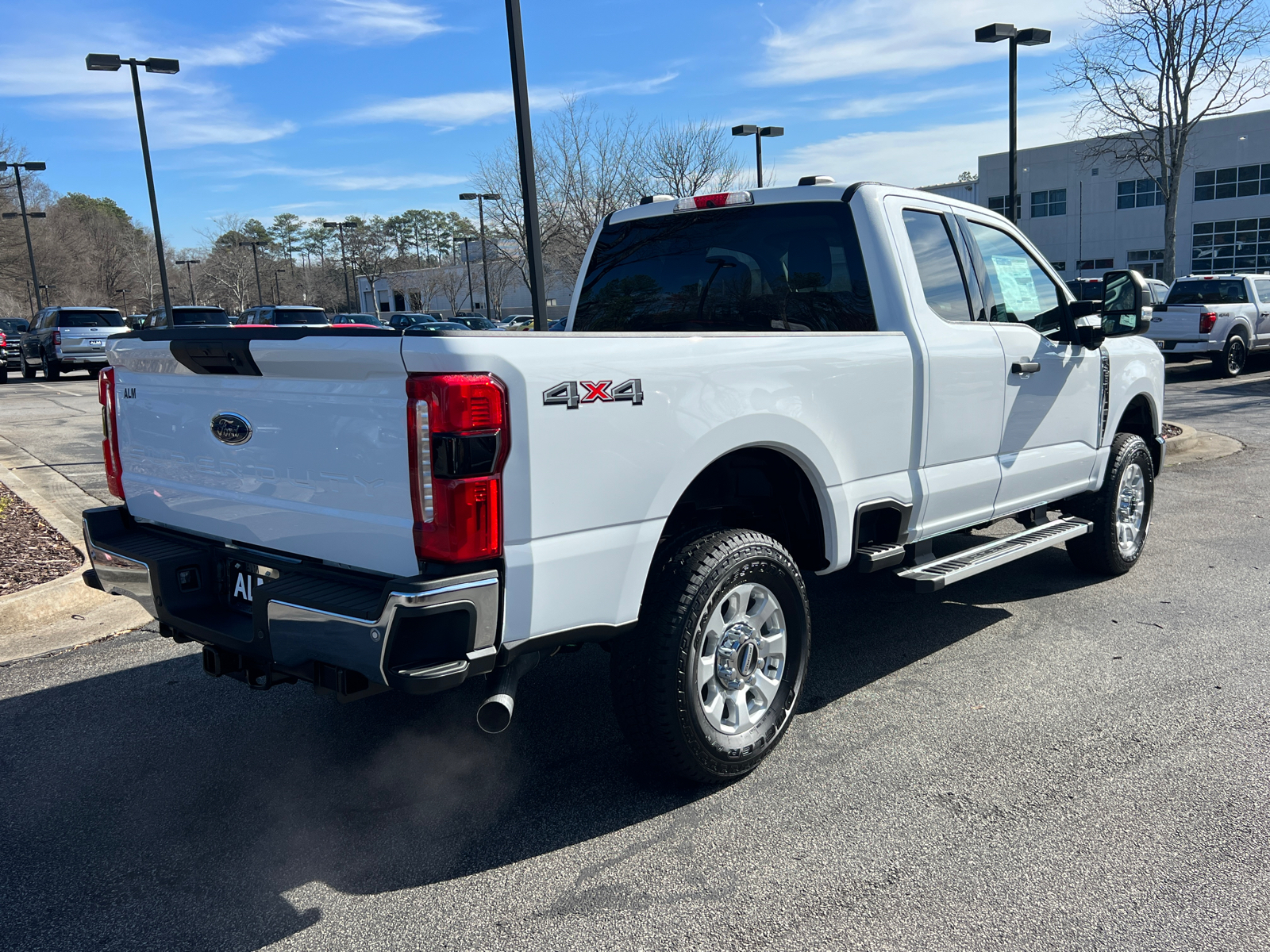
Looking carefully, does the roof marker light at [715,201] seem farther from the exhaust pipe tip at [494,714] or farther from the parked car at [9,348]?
the parked car at [9,348]

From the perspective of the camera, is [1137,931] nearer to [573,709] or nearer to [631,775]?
[631,775]

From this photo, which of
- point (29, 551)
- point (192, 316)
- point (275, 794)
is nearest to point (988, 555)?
point (275, 794)

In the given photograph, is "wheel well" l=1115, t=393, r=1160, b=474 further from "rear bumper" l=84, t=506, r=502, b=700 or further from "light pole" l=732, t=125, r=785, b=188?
"light pole" l=732, t=125, r=785, b=188

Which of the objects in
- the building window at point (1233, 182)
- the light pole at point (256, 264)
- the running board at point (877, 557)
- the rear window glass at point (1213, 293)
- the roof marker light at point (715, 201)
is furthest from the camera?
the light pole at point (256, 264)

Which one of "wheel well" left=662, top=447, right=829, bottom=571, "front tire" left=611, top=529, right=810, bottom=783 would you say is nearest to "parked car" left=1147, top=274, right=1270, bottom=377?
"wheel well" left=662, top=447, right=829, bottom=571

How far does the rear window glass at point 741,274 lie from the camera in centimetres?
420

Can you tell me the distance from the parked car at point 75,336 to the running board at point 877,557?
943 inches

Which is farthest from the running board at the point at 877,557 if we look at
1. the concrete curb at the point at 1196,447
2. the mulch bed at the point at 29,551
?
the concrete curb at the point at 1196,447

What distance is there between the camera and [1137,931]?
8.30 ft

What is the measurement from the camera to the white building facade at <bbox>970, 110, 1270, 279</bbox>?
172 ft

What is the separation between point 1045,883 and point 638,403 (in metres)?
1.84

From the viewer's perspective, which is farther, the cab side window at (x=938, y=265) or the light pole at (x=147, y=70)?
the light pole at (x=147, y=70)

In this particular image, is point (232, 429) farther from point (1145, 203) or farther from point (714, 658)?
point (1145, 203)

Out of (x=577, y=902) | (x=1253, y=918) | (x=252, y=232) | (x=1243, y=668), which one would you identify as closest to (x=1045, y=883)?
(x=1253, y=918)
